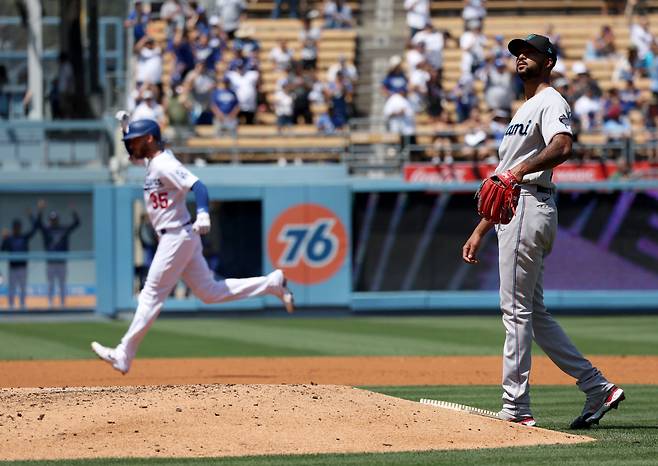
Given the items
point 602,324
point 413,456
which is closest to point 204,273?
point 413,456

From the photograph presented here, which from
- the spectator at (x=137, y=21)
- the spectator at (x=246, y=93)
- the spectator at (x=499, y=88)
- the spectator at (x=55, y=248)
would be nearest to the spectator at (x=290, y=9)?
the spectator at (x=137, y=21)

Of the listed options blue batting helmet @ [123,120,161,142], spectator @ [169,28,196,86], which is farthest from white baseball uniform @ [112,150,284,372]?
spectator @ [169,28,196,86]

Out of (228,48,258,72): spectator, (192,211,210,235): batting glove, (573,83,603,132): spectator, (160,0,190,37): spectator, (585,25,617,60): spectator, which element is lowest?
(192,211,210,235): batting glove

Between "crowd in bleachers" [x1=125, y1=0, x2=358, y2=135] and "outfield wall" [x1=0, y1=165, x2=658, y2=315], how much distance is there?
183 centimetres

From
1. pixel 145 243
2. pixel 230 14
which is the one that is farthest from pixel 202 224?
pixel 230 14

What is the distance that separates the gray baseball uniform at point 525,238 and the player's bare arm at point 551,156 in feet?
0.30

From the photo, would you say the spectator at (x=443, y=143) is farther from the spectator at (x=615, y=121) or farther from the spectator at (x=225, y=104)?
the spectator at (x=225, y=104)

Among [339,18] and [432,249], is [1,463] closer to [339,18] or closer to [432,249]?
[432,249]

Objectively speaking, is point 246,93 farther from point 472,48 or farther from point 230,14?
point 472,48

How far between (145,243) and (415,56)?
6.16m

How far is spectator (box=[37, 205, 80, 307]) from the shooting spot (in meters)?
18.9

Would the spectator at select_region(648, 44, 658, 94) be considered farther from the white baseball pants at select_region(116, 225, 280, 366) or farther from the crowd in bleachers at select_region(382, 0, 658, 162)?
the white baseball pants at select_region(116, 225, 280, 366)

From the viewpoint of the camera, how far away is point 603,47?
23.3m

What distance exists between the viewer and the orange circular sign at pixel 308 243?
19125mm
